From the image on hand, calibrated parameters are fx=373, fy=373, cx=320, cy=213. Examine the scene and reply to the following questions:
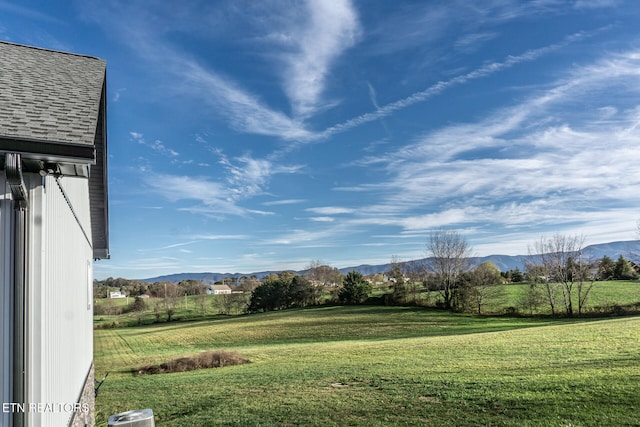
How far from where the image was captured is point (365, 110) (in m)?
23.3

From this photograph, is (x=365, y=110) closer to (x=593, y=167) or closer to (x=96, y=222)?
(x=593, y=167)

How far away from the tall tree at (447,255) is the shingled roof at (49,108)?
1558 inches

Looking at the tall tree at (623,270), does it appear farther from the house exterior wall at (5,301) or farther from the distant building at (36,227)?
the house exterior wall at (5,301)

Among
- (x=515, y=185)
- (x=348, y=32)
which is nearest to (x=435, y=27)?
(x=348, y=32)

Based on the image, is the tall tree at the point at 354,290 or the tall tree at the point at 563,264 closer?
the tall tree at the point at 563,264

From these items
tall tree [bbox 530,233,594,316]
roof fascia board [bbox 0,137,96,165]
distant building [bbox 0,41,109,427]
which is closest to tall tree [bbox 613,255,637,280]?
tall tree [bbox 530,233,594,316]

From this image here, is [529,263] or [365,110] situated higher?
[365,110]

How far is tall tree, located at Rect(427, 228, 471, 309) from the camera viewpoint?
40.8 m

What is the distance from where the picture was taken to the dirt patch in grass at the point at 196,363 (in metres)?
16.5

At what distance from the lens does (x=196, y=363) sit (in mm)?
16953

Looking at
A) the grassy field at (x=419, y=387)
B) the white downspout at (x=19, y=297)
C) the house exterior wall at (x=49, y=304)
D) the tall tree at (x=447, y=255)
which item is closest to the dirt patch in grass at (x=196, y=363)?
the grassy field at (x=419, y=387)

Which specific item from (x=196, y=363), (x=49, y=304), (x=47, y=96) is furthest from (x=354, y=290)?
(x=47, y=96)

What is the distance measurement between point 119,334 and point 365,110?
3146 cm

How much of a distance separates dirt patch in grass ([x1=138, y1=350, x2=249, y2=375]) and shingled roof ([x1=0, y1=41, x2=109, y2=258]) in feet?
47.9
